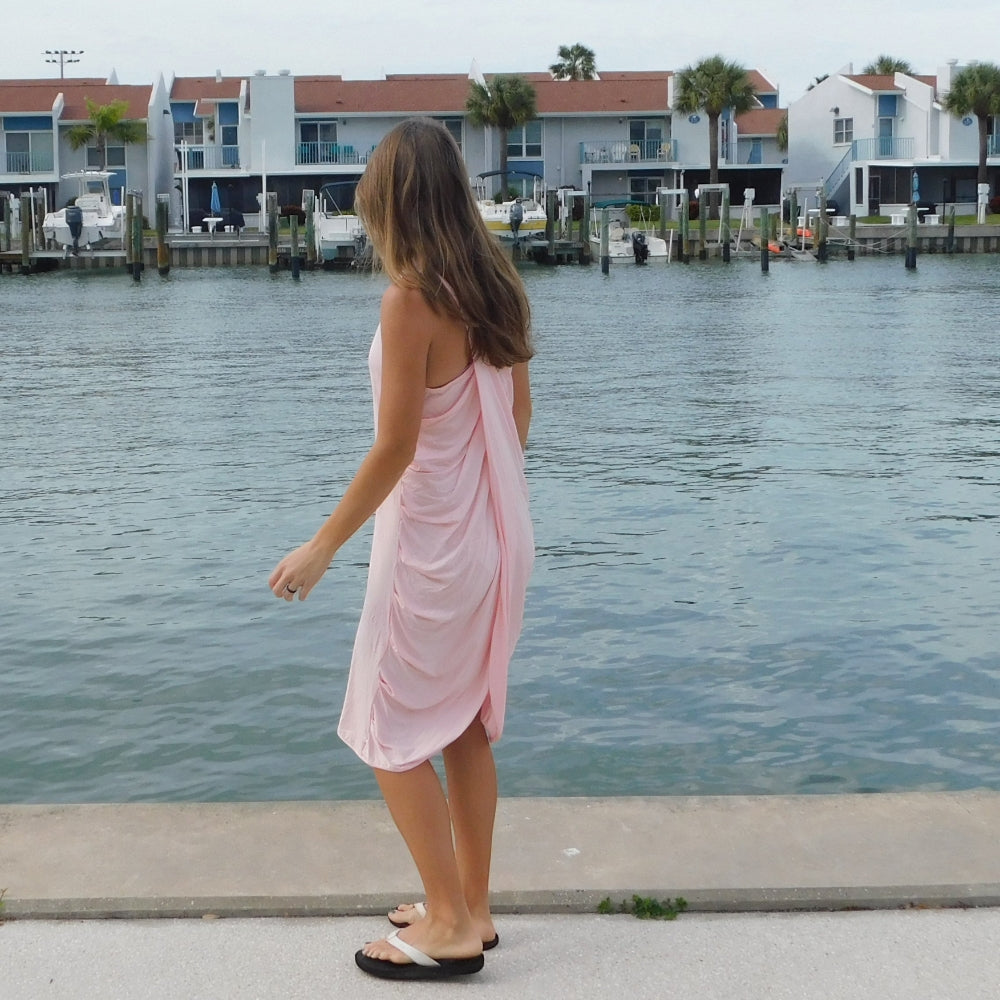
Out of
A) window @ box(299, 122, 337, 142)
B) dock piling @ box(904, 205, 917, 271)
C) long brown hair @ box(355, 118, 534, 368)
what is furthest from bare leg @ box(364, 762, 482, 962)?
window @ box(299, 122, 337, 142)

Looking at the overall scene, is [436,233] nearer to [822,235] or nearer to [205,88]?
[822,235]

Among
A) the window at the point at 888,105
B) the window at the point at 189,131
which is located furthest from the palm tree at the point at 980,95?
the window at the point at 189,131

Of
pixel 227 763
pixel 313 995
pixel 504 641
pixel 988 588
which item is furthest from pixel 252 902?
pixel 988 588

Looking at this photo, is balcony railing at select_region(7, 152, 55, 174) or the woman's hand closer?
the woman's hand

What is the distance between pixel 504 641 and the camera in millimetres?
3377

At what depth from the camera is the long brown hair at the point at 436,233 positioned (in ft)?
10.5

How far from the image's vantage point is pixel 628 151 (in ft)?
246

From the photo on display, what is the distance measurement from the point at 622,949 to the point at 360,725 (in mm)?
707

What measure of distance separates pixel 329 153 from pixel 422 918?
72085 mm

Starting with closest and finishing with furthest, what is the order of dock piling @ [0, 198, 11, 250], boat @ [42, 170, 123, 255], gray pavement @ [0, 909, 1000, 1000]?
gray pavement @ [0, 909, 1000, 1000] → dock piling @ [0, 198, 11, 250] → boat @ [42, 170, 123, 255]

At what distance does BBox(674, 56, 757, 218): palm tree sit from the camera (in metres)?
71.9

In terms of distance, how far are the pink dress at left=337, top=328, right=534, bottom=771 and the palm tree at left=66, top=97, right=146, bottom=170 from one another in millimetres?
72833

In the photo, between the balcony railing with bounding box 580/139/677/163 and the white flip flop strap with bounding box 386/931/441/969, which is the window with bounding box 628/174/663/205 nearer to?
the balcony railing with bounding box 580/139/677/163

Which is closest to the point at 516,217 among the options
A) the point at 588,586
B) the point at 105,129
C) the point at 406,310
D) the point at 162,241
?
the point at 162,241
